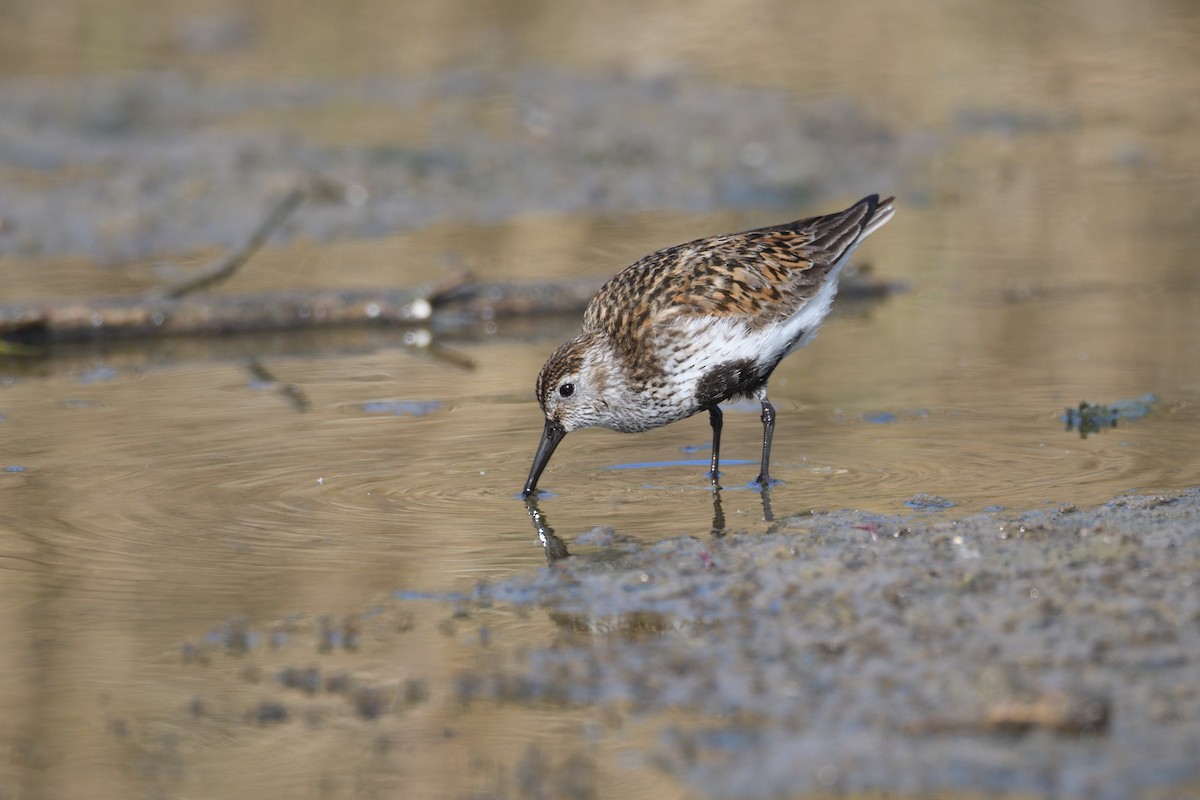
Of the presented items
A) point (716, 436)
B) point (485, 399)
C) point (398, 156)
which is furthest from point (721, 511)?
point (398, 156)

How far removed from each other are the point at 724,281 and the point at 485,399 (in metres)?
1.94

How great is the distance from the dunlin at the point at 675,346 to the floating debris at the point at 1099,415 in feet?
4.37

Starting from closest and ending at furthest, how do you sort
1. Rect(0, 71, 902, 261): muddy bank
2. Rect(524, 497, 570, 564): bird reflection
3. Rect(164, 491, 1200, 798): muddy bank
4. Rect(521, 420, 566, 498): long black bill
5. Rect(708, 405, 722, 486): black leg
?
Rect(164, 491, 1200, 798): muddy bank, Rect(524, 497, 570, 564): bird reflection, Rect(521, 420, 566, 498): long black bill, Rect(708, 405, 722, 486): black leg, Rect(0, 71, 902, 261): muddy bank

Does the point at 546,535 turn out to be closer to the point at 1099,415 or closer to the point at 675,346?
the point at 675,346

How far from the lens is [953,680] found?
179 inches

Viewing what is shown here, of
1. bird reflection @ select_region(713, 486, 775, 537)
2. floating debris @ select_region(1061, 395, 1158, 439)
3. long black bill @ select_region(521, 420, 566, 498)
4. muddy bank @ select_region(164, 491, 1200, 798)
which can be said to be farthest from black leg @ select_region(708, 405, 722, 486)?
floating debris @ select_region(1061, 395, 1158, 439)

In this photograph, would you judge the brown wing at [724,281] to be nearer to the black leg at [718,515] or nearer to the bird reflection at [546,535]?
the black leg at [718,515]

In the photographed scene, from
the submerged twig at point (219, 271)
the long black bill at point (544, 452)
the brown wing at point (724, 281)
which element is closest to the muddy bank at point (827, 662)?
the long black bill at point (544, 452)

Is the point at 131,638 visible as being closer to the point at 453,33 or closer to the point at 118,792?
the point at 118,792

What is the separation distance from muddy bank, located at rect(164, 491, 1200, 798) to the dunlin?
131cm

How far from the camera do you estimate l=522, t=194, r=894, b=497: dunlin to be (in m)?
7.30

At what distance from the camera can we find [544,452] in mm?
7227

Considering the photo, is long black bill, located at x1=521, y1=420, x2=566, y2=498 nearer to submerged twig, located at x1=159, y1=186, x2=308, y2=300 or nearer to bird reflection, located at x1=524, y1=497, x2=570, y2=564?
bird reflection, located at x1=524, y1=497, x2=570, y2=564

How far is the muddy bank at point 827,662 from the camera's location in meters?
4.20
